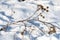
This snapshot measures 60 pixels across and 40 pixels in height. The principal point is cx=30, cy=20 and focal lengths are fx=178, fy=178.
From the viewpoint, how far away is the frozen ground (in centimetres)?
132

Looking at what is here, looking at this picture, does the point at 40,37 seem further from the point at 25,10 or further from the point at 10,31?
the point at 25,10

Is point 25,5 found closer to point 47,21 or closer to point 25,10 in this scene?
point 25,10

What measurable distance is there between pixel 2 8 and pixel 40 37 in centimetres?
54

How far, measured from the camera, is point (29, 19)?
59.1 inches

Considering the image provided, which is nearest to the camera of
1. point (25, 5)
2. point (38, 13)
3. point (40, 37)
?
point (40, 37)

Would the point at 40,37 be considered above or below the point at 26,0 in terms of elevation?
below

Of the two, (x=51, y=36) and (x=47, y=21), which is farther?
(x=47, y=21)

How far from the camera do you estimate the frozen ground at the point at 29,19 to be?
1.32 metres

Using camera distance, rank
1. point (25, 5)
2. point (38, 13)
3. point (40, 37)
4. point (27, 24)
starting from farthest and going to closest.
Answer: point (25, 5) < point (38, 13) < point (27, 24) < point (40, 37)

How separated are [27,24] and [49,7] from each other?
0.35 metres

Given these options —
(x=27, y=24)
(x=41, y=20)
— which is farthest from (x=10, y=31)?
(x=41, y=20)

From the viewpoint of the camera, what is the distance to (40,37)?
50.9 inches

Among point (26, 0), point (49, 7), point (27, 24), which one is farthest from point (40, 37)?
point (26, 0)

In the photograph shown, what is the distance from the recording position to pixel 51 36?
131 centimetres
